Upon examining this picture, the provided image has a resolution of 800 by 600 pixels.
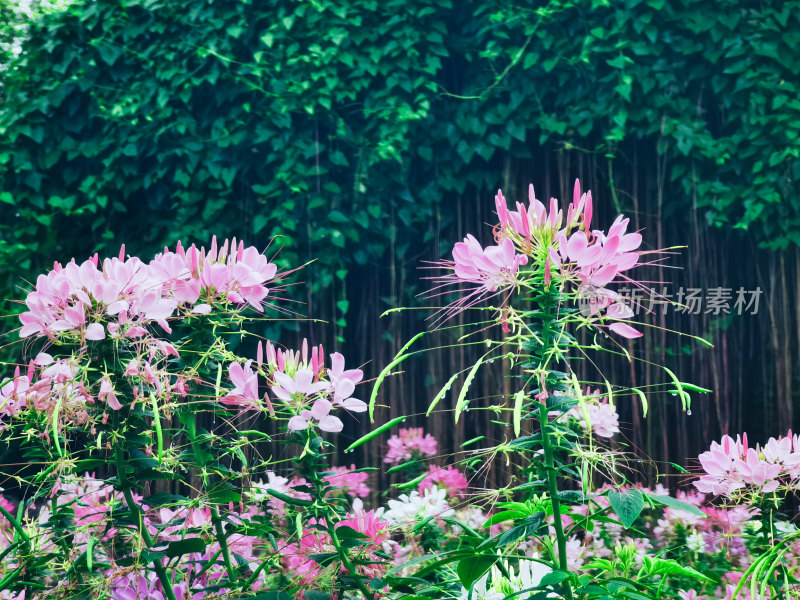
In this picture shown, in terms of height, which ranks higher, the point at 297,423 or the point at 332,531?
the point at 297,423

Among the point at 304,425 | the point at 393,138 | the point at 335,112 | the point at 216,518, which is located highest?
the point at 335,112

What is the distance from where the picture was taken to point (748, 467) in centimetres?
128

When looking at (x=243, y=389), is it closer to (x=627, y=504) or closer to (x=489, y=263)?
(x=489, y=263)

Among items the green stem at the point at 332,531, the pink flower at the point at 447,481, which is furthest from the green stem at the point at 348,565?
the pink flower at the point at 447,481

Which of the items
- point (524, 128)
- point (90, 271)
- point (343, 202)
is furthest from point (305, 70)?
point (90, 271)

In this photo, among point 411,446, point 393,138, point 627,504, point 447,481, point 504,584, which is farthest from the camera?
point 393,138

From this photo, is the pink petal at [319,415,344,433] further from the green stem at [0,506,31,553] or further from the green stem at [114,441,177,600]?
the green stem at [0,506,31,553]

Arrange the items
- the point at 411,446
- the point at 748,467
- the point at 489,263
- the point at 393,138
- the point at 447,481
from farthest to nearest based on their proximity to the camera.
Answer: the point at 393,138 < the point at 411,446 < the point at 447,481 < the point at 748,467 < the point at 489,263

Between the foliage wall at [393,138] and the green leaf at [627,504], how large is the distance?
286 centimetres

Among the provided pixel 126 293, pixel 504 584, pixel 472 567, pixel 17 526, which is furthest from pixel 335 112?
pixel 472 567

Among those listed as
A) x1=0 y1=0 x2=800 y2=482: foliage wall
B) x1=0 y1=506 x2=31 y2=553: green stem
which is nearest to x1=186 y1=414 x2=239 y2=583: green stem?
x1=0 y1=506 x2=31 y2=553: green stem

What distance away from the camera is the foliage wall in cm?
373

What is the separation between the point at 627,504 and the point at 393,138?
9.79ft

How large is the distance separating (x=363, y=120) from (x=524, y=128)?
2.61ft
